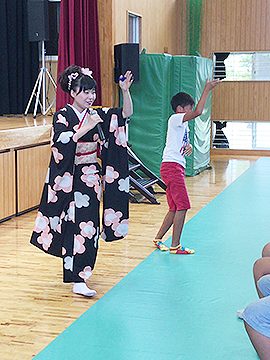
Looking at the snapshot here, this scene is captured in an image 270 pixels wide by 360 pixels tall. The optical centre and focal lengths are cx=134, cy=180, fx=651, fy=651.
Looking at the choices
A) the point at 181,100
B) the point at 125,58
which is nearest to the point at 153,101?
the point at 125,58

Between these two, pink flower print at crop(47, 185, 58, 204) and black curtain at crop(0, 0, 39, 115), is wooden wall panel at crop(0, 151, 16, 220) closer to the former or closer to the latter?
pink flower print at crop(47, 185, 58, 204)

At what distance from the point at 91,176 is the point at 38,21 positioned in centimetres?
460

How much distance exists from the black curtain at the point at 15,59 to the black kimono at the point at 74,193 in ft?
16.5

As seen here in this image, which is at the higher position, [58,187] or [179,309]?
[58,187]

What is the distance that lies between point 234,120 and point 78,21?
4.88 m

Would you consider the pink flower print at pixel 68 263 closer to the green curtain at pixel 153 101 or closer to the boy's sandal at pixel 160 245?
the boy's sandal at pixel 160 245

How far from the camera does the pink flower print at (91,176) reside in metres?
3.63

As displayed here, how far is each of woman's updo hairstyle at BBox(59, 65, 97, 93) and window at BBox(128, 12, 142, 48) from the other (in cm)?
483

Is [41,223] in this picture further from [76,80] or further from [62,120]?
[76,80]

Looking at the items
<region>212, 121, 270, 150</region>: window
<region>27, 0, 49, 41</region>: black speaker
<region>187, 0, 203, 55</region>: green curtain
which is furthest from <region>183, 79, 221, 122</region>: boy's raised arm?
<region>212, 121, 270, 150</region>: window

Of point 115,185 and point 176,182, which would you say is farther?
point 176,182

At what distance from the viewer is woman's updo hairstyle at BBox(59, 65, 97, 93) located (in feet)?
11.7

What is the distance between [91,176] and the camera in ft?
12.0

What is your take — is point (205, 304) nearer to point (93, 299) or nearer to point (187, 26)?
point (93, 299)
